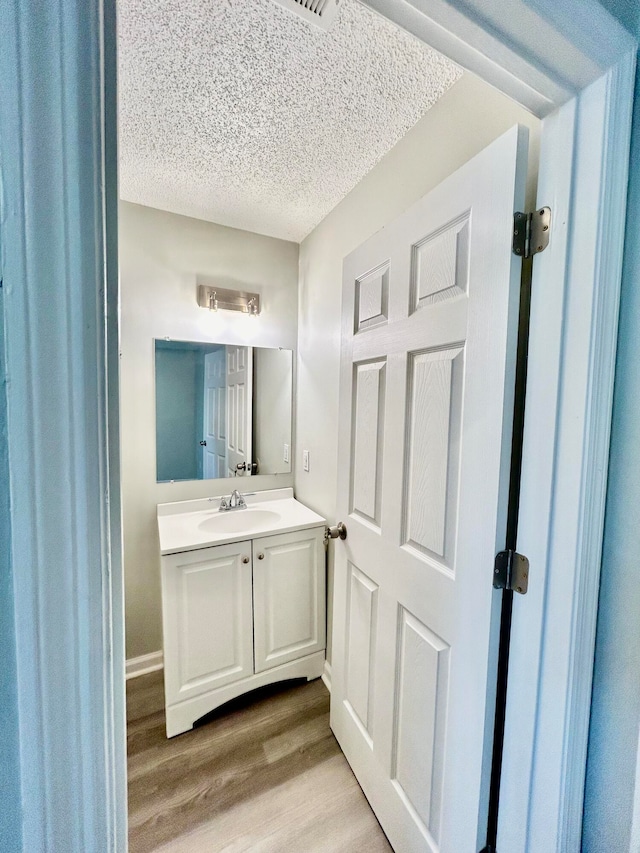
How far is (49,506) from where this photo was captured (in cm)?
34

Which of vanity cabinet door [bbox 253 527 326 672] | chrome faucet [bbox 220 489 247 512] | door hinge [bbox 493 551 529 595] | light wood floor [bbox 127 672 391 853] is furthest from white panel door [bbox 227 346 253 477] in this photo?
door hinge [bbox 493 551 529 595]

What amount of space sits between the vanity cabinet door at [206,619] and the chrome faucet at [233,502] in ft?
1.28

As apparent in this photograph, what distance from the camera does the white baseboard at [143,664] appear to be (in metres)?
1.79

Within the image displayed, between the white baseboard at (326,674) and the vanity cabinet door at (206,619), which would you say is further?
the white baseboard at (326,674)

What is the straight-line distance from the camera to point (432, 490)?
88cm

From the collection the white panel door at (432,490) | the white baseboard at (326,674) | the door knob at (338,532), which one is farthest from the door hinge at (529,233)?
the white baseboard at (326,674)

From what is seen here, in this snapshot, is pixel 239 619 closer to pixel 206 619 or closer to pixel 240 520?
pixel 206 619

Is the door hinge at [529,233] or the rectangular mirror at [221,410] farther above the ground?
the door hinge at [529,233]

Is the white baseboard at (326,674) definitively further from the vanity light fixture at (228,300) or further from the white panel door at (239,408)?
the vanity light fixture at (228,300)

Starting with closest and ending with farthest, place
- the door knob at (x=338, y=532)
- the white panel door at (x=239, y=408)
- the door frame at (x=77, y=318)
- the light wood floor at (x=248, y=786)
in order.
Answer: the door frame at (x=77, y=318), the light wood floor at (x=248, y=786), the door knob at (x=338, y=532), the white panel door at (x=239, y=408)

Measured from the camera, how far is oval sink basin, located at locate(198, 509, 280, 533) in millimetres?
1783

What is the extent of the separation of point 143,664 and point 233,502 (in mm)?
987

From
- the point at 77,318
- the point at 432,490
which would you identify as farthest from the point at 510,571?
the point at 77,318

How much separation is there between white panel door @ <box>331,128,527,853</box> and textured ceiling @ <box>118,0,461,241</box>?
1.43 feet
